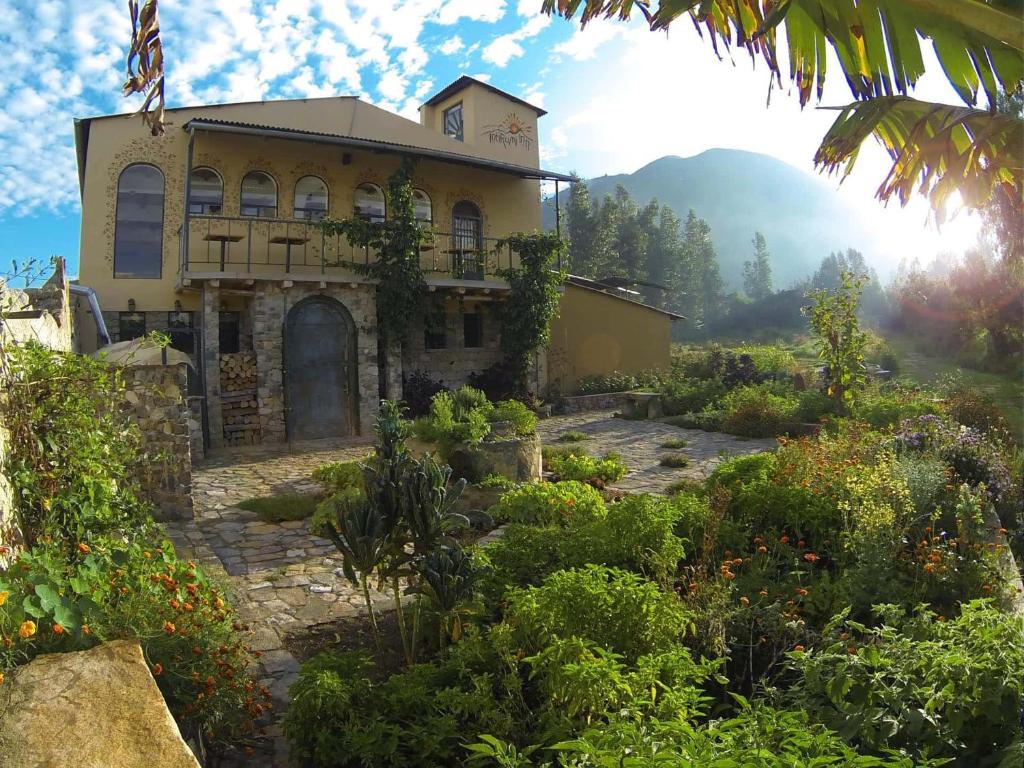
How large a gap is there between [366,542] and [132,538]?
2.55m

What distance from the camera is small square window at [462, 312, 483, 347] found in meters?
19.4

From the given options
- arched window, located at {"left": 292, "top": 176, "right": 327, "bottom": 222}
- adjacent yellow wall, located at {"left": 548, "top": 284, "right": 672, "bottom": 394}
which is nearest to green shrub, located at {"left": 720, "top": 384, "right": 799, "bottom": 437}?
adjacent yellow wall, located at {"left": 548, "top": 284, "right": 672, "bottom": 394}

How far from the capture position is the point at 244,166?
54.4 ft

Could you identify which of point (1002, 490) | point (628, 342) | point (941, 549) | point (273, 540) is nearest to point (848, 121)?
point (941, 549)

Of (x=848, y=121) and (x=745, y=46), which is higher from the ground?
(x=745, y=46)

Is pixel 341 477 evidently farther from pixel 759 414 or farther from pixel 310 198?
pixel 310 198

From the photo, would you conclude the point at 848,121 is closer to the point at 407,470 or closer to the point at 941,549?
the point at 941,549

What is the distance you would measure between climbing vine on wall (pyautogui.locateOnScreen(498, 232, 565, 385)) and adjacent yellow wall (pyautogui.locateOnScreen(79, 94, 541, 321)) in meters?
2.23

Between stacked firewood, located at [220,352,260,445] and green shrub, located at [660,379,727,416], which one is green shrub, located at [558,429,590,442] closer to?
green shrub, located at [660,379,727,416]

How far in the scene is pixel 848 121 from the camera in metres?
4.16

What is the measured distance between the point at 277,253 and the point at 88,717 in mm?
15352

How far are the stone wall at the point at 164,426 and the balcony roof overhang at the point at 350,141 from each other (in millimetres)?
8707

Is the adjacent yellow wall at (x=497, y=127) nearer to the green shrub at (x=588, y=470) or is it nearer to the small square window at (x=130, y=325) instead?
the small square window at (x=130, y=325)

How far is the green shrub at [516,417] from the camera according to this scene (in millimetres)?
9664
